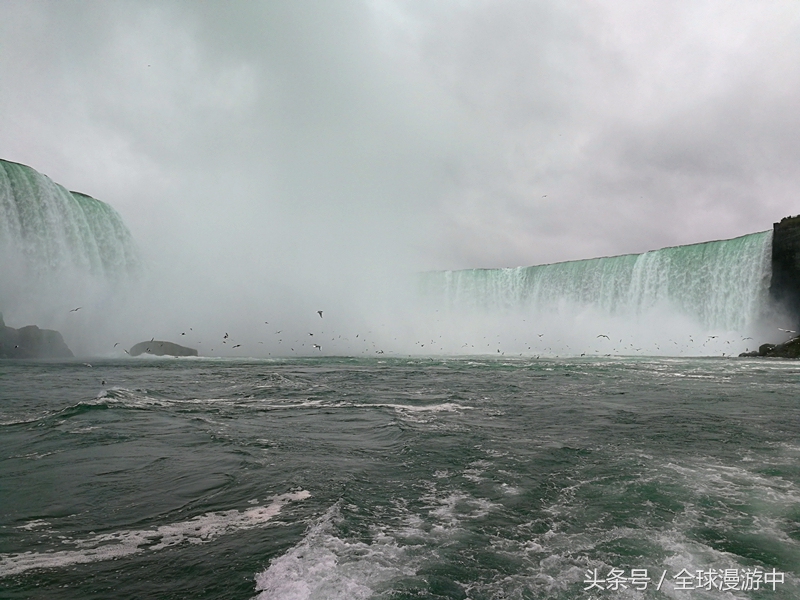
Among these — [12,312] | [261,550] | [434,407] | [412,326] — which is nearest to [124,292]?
[12,312]

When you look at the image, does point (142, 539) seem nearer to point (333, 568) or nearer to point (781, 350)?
point (333, 568)

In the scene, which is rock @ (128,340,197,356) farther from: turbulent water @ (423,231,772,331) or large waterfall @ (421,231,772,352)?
turbulent water @ (423,231,772,331)

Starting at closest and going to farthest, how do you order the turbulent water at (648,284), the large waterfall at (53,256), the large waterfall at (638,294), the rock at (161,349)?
the large waterfall at (53,256) < the rock at (161,349) < the turbulent water at (648,284) < the large waterfall at (638,294)

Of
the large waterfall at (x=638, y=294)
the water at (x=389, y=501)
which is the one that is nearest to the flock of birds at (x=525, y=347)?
the large waterfall at (x=638, y=294)

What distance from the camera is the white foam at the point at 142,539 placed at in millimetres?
4223

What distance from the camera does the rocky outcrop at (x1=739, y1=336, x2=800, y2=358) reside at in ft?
125

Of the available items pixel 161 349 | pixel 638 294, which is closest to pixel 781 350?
pixel 638 294

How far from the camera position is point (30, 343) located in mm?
35469

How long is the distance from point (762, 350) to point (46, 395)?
4913 cm

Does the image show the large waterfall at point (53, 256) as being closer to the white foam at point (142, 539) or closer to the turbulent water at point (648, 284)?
the white foam at point (142, 539)

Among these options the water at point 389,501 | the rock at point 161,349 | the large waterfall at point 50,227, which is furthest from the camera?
the rock at point 161,349

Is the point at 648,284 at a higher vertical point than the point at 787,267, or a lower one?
lower

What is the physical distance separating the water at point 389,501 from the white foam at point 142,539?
2cm

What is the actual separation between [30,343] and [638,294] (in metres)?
56.7
